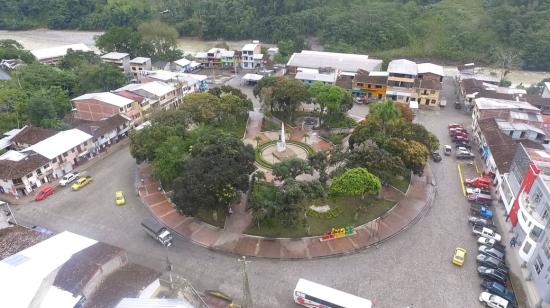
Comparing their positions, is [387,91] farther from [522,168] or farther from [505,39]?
[505,39]

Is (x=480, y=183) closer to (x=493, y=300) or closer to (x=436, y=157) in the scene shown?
(x=436, y=157)

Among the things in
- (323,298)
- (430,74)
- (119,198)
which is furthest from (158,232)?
(430,74)

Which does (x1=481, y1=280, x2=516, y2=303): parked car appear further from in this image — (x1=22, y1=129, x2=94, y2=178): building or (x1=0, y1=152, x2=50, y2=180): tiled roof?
(x1=0, y1=152, x2=50, y2=180): tiled roof

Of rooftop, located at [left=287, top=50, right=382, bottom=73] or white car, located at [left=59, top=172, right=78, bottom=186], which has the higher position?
rooftop, located at [left=287, top=50, right=382, bottom=73]

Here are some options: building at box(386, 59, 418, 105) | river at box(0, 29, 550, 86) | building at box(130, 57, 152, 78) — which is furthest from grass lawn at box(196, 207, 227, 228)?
river at box(0, 29, 550, 86)

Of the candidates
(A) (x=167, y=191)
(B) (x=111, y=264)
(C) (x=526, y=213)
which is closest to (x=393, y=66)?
(C) (x=526, y=213)
